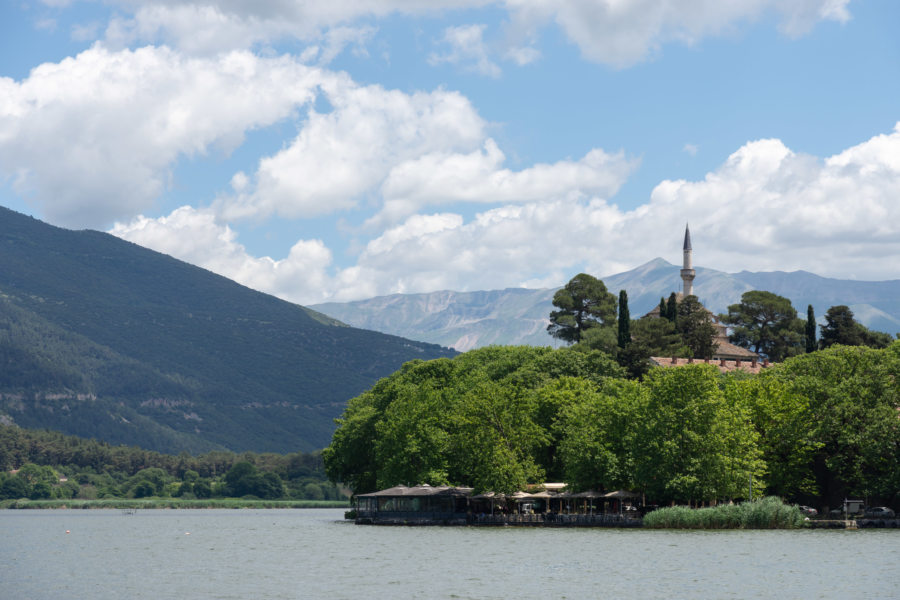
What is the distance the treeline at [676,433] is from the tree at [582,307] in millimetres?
62421

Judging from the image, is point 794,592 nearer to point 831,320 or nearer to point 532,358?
→ point 532,358

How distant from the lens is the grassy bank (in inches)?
3757

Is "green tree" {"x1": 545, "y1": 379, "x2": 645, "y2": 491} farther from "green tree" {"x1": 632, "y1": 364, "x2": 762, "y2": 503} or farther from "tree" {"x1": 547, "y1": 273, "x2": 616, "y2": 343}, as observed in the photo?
"tree" {"x1": 547, "y1": 273, "x2": 616, "y2": 343}

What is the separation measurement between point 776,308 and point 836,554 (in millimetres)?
133160

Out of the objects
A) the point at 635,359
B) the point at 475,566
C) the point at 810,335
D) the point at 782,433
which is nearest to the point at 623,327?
the point at 635,359

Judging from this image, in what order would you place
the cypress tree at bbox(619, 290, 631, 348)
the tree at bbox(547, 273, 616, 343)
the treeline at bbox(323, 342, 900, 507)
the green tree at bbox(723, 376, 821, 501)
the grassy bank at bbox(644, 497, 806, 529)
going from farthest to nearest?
the tree at bbox(547, 273, 616, 343) → the cypress tree at bbox(619, 290, 631, 348) → the green tree at bbox(723, 376, 821, 501) → the treeline at bbox(323, 342, 900, 507) → the grassy bank at bbox(644, 497, 806, 529)

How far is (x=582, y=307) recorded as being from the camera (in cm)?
19338

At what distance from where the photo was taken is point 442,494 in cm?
11606

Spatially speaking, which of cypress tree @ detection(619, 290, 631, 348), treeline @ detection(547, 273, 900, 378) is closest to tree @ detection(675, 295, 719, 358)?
treeline @ detection(547, 273, 900, 378)

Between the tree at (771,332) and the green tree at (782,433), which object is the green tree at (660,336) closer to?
the tree at (771,332)

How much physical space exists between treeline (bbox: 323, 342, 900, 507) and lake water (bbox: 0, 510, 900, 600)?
20.6ft

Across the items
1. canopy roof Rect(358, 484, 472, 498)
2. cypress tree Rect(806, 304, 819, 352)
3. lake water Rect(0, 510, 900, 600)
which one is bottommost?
lake water Rect(0, 510, 900, 600)

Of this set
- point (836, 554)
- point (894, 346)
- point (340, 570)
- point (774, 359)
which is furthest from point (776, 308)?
point (340, 570)

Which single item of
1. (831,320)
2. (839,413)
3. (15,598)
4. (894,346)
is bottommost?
(15,598)
